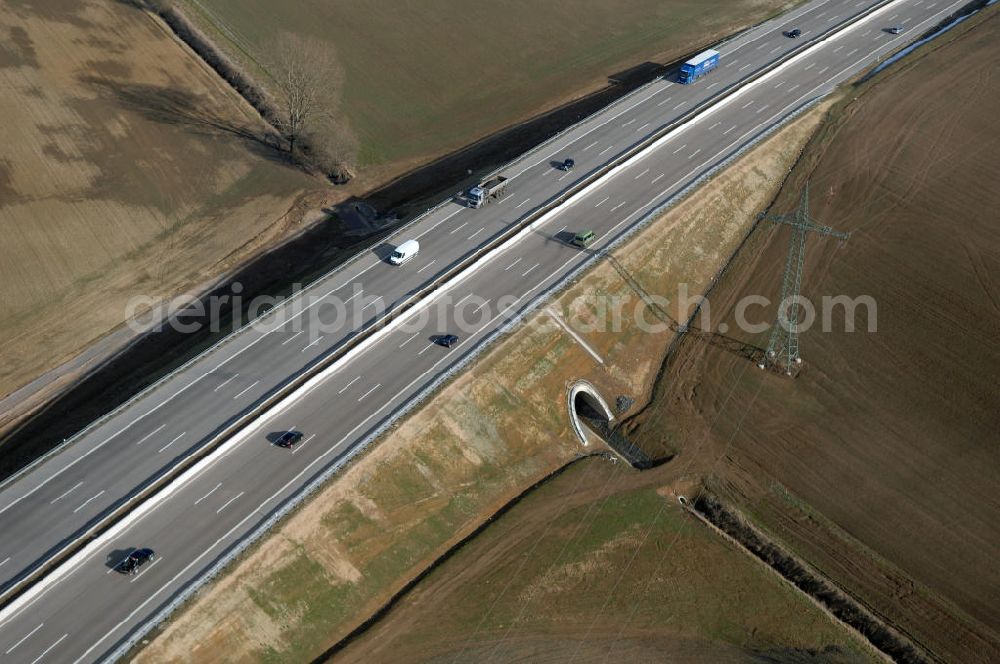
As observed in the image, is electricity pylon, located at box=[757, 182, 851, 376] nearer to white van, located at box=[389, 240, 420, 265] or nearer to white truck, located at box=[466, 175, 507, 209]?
white truck, located at box=[466, 175, 507, 209]

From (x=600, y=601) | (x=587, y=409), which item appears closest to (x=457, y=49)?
(x=587, y=409)

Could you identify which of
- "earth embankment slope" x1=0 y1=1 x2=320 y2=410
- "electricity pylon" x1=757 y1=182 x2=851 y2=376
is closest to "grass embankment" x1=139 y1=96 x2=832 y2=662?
"electricity pylon" x1=757 y1=182 x2=851 y2=376

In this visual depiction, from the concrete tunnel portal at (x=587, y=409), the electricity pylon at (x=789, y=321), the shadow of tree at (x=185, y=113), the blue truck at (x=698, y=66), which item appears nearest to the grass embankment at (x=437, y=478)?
the concrete tunnel portal at (x=587, y=409)

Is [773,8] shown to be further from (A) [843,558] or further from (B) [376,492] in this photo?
(B) [376,492]

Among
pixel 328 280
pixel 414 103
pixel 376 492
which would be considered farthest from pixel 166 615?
pixel 414 103

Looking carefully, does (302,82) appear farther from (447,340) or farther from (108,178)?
(447,340)
